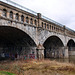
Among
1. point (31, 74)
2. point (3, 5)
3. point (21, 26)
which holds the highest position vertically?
point (3, 5)

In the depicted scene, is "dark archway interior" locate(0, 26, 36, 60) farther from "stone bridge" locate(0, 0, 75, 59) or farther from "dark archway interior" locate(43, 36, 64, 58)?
"dark archway interior" locate(43, 36, 64, 58)

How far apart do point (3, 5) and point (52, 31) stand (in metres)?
12.4

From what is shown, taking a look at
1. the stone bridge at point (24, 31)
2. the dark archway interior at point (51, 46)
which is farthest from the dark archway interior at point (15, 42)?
the dark archway interior at point (51, 46)

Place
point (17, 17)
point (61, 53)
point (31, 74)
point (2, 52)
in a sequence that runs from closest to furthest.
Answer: point (31, 74) → point (17, 17) → point (2, 52) → point (61, 53)

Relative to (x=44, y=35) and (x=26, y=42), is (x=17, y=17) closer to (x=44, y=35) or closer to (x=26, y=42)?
(x=26, y=42)

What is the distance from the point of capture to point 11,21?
40.2ft

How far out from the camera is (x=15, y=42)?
18891 millimetres

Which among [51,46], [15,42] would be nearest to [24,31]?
[15,42]

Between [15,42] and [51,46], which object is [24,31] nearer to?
[15,42]

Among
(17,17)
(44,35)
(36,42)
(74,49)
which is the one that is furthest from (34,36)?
(74,49)

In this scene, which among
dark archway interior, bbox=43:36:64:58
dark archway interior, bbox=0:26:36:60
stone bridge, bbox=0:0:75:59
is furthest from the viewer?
dark archway interior, bbox=43:36:64:58

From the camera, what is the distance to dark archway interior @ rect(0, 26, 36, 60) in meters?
15.1

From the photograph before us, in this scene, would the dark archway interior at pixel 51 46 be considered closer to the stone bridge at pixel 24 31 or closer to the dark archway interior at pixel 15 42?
the stone bridge at pixel 24 31

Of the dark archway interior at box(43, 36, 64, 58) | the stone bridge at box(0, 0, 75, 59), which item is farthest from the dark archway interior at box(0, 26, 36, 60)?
the dark archway interior at box(43, 36, 64, 58)
